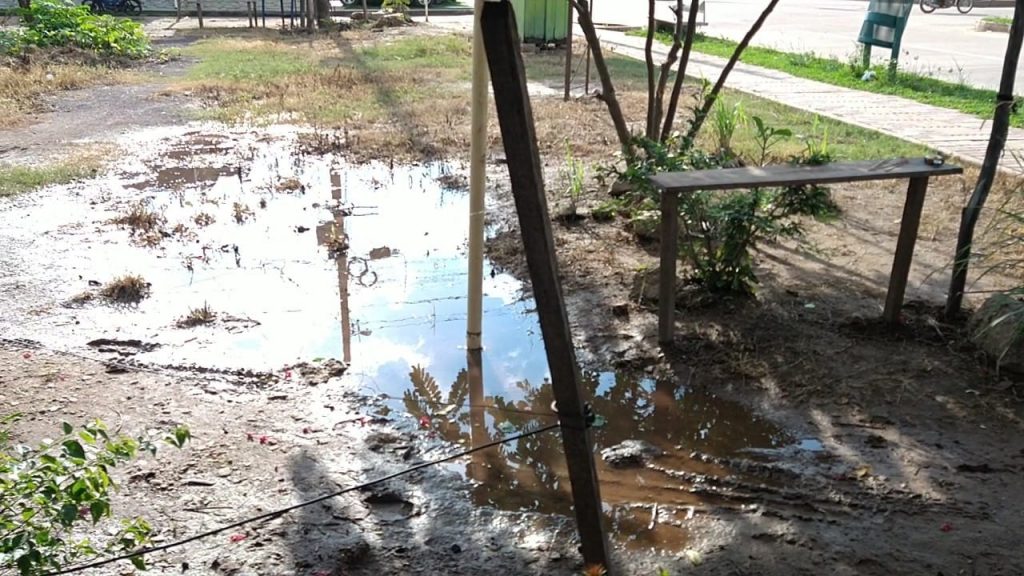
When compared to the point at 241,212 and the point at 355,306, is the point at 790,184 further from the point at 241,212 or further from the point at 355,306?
the point at 241,212

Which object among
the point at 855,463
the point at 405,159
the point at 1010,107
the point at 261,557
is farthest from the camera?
the point at 405,159

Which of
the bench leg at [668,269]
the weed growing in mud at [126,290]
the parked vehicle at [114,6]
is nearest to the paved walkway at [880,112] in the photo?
the bench leg at [668,269]

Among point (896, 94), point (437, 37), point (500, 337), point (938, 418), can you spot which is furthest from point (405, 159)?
point (437, 37)

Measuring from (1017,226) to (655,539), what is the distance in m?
3.94

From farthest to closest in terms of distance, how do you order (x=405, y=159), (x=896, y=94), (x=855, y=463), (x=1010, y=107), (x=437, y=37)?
(x=437, y=37) → (x=896, y=94) → (x=405, y=159) → (x=1010, y=107) → (x=855, y=463)

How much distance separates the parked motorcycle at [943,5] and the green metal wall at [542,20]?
44.5 feet

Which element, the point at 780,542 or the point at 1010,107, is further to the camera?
the point at 1010,107

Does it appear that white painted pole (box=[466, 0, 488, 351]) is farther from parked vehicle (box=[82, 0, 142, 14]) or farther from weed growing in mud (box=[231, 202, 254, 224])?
parked vehicle (box=[82, 0, 142, 14])

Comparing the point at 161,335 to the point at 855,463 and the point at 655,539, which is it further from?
the point at 855,463

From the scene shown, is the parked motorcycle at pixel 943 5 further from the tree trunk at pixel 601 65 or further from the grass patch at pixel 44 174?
the grass patch at pixel 44 174

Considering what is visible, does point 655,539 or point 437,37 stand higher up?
point 437,37

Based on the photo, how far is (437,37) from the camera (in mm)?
17234

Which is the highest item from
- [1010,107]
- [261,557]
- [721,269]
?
[1010,107]

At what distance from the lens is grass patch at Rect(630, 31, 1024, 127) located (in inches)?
409
